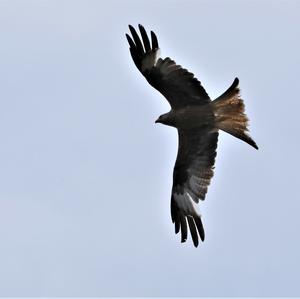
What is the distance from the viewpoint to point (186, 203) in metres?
16.6

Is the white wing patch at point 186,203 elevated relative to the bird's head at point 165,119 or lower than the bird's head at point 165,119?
lower

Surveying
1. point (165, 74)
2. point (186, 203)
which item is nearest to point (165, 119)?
point (165, 74)

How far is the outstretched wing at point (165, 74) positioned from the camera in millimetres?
15444

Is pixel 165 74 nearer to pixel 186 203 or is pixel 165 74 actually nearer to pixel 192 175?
pixel 192 175

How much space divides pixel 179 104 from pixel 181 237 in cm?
195

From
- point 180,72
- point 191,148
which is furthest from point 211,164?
point 180,72

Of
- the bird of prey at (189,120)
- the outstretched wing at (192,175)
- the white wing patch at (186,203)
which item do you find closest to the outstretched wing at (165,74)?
the bird of prey at (189,120)

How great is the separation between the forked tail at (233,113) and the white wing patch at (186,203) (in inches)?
52.9

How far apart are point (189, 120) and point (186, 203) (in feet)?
4.47

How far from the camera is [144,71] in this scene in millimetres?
15766

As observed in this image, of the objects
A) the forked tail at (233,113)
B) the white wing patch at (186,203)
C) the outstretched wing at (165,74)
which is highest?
the outstretched wing at (165,74)

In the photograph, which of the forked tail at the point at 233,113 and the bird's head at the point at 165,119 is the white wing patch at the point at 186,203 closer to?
the bird's head at the point at 165,119

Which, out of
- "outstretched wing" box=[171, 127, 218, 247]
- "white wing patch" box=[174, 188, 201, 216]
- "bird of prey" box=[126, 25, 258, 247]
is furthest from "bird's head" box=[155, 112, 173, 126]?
"white wing patch" box=[174, 188, 201, 216]

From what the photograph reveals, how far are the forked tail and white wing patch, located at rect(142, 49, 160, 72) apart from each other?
1013mm
